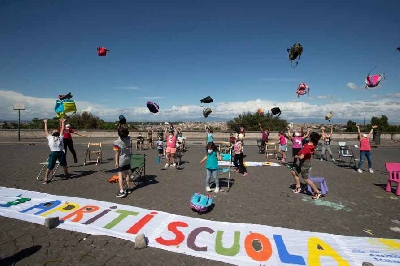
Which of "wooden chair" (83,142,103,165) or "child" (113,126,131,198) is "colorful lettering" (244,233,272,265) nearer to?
"child" (113,126,131,198)

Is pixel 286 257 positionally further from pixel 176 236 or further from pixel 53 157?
pixel 53 157

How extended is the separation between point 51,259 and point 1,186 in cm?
577

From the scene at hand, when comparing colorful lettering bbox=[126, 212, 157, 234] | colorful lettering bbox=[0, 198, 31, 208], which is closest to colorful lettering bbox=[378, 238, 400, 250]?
colorful lettering bbox=[126, 212, 157, 234]

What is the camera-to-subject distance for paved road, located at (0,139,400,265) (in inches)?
156

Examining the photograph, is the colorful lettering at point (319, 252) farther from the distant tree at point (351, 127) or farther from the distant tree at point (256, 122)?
the distant tree at point (351, 127)

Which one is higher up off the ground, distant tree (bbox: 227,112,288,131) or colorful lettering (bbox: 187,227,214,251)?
distant tree (bbox: 227,112,288,131)

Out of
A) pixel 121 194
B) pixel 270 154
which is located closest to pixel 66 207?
pixel 121 194

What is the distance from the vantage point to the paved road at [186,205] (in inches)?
156

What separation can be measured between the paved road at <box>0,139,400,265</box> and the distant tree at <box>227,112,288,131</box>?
1327 inches

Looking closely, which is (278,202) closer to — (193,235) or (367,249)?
(367,249)

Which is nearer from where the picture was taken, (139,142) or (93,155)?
(93,155)

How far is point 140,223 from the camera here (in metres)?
5.09

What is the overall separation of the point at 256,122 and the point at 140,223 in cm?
4229

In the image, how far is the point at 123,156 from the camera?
22.6 ft
